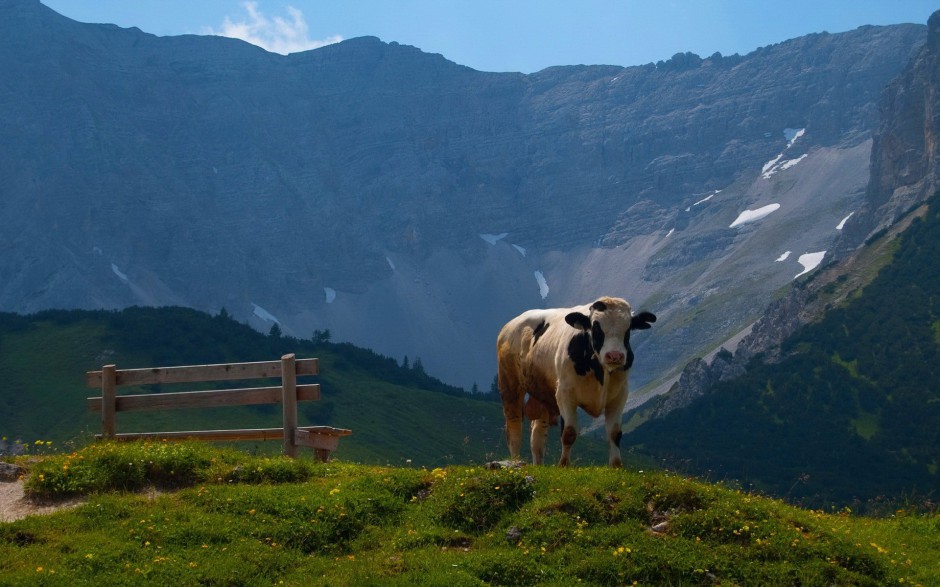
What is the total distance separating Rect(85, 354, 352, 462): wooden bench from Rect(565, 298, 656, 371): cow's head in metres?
5.19

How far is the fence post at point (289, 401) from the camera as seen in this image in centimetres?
1942

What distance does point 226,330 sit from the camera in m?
180

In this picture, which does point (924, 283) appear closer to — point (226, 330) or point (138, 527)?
point (226, 330)

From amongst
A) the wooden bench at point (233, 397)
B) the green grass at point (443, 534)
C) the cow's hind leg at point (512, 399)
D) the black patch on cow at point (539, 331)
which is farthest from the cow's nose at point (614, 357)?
the wooden bench at point (233, 397)

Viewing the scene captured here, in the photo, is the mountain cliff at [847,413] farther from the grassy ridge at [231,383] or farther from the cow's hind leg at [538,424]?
the cow's hind leg at [538,424]

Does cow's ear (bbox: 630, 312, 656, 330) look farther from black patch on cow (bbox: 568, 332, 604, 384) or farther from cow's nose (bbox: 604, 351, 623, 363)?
cow's nose (bbox: 604, 351, 623, 363)

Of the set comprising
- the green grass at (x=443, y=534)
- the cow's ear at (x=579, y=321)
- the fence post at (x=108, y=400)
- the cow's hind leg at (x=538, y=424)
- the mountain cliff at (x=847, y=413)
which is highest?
the cow's ear at (x=579, y=321)

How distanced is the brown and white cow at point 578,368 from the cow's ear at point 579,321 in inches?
0.7

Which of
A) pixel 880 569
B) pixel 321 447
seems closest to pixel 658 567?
pixel 880 569

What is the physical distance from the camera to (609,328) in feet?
58.5

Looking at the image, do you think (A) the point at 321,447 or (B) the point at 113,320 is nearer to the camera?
(A) the point at 321,447

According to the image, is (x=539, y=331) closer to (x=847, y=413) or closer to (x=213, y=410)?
(x=213, y=410)

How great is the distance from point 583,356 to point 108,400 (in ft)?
32.1

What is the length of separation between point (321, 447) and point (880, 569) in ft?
34.6
